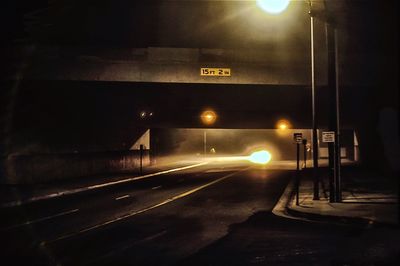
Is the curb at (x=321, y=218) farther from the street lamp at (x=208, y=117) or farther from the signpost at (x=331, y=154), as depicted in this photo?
the street lamp at (x=208, y=117)

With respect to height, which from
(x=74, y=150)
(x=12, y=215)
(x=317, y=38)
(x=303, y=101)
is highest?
(x=317, y=38)

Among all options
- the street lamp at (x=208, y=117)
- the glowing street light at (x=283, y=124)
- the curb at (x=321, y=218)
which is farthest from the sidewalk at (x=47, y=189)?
the glowing street light at (x=283, y=124)

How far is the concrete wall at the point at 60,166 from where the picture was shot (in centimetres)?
2466

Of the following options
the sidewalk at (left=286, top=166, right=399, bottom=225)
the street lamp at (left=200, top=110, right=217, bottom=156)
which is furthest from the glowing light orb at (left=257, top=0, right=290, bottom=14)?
the street lamp at (left=200, top=110, right=217, bottom=156)

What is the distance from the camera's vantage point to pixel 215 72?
85.8ft

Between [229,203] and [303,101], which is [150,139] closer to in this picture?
[303,101]

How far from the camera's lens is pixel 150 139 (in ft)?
148


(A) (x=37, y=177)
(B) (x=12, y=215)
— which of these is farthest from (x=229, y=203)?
(A) (x=37, y=177)

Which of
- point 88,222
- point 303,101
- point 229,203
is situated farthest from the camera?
point 303,101

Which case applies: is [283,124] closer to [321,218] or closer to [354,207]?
[354,207]

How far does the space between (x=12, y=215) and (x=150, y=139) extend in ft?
96.4

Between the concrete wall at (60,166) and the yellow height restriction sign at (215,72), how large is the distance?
30.1 ft

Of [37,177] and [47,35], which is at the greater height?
[47,35]

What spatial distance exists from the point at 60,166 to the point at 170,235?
18037 mm
